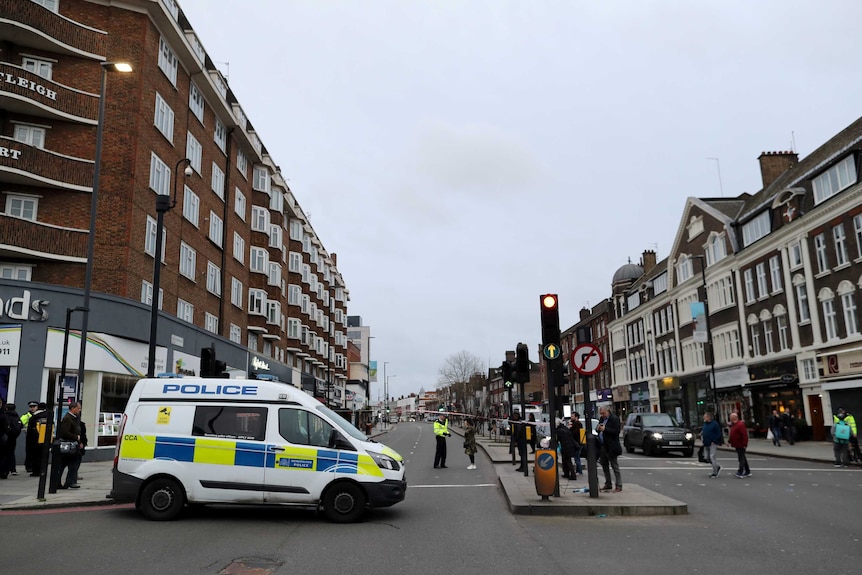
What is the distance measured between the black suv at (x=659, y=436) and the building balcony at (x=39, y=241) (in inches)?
844

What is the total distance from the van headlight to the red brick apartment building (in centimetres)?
904

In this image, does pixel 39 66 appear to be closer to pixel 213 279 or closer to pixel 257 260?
pixel 213 279

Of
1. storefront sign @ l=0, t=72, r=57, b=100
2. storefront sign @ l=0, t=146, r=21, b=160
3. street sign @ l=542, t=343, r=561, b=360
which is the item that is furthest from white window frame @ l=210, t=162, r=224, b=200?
street sign @ l=542, t=343, r=561, b=360

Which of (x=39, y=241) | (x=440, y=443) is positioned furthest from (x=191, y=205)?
(x=440, y=443)

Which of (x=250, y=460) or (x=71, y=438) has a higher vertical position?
(x=71, y=438)

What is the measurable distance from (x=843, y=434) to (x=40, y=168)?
26.5 metres

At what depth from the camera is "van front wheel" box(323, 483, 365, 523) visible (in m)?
9.86

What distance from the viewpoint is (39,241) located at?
21750mm

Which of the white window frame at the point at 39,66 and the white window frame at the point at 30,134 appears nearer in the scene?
the white window frame at the point at 30,134

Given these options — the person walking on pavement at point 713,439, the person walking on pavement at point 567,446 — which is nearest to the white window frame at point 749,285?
the person walking on pavement at point 713,439

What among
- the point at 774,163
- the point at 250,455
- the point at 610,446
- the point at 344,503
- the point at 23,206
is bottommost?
the point at 344,503

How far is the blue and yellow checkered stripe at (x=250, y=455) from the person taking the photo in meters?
10.0

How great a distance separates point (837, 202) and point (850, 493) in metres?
19.7

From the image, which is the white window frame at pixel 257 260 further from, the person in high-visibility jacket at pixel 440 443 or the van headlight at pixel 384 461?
the van headlight at pixel 384 461
